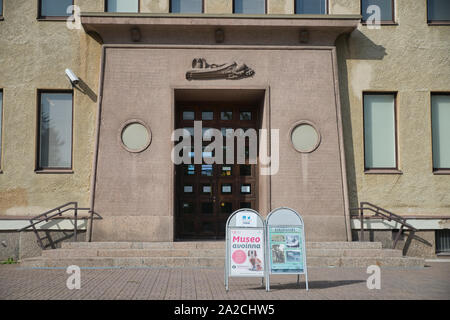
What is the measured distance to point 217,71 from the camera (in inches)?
495

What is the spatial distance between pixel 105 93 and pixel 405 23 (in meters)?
7.98

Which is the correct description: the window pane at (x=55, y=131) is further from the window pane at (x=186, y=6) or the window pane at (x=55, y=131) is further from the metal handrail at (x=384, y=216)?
the metal handrail at (x=384, y=216)

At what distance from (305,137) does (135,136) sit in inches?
165

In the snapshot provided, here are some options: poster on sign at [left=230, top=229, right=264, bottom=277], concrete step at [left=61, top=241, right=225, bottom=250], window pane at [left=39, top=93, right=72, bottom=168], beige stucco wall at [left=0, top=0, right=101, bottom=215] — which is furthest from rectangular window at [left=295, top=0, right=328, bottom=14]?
poster on sign at [left=230, top=229, right=264, bottom=277]

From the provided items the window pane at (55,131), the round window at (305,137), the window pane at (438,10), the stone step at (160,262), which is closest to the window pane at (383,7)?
the window pane at (438,10)

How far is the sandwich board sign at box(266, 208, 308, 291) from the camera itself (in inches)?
327

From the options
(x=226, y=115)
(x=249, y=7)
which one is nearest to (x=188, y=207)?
(x=226, y=115)

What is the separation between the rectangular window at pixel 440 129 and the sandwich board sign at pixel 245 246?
7.00 meters

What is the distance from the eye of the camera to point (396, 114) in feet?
43.4

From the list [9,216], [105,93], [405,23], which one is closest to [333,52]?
[405,23]

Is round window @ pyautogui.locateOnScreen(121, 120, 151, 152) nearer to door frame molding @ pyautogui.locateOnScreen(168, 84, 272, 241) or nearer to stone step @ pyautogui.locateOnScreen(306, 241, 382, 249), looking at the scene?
door frame molding @ pyautogui.locateOnScreen(168, 84, 272, 241)

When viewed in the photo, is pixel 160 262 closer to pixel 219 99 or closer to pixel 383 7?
pixel 219 99
